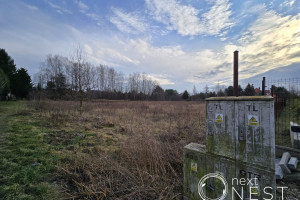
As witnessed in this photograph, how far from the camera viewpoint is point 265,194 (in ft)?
4.73

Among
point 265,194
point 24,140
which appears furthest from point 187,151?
point 24,140

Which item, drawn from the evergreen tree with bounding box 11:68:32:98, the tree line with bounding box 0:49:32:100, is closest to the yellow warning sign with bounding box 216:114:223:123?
the tree line with bounding box 0:49:32:100

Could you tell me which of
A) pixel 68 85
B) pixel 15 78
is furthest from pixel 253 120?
pixel 15 78

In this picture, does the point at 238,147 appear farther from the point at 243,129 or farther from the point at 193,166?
the point at 193,166

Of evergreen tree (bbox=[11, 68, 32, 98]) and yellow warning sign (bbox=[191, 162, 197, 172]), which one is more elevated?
evergreen tree (bbox=[11, 68, 32, 98])

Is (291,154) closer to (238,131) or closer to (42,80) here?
(238,131)

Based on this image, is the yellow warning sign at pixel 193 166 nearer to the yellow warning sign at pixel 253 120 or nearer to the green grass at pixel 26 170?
the yellow warning sign at pixel 253 120

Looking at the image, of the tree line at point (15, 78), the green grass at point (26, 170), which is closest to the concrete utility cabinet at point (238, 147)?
the green grass at point (26, 170)

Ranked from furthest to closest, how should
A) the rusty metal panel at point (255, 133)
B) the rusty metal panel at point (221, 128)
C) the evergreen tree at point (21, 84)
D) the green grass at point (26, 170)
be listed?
the evergreen tree at point (21, 84), the green grass at point (26, 170), the rusty metal panel at point (221, 128), the rusty metal panel at point (255, 133)

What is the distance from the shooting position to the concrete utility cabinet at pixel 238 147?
4.66 feet

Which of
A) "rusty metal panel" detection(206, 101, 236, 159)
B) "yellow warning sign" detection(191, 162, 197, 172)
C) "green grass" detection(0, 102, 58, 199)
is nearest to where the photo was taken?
"rusty metal panel" detection(206, 101, 236, 159)

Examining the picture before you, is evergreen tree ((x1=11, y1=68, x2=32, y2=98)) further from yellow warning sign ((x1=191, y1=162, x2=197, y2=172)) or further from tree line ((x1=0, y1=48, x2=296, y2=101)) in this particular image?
yellow warning sign ((x1=191, y1=162, x2=197, y2=172))

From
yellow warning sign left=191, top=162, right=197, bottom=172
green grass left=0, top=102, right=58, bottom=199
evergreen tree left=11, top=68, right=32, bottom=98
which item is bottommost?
green grass left=0, top=102, right=58, bottom=199

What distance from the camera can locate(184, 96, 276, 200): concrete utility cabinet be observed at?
4.66 ft
